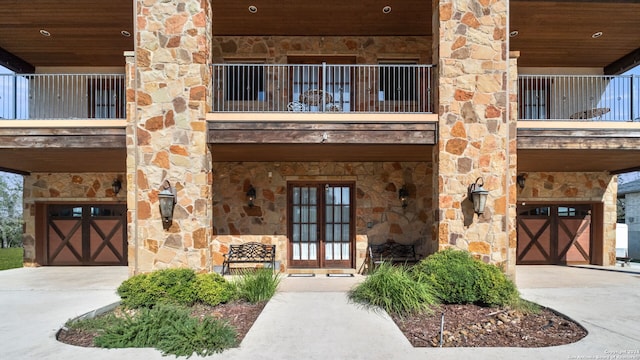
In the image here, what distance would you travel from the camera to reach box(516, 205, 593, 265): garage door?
1121cm

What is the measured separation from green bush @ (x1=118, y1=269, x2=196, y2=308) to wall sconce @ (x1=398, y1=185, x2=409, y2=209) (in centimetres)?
573

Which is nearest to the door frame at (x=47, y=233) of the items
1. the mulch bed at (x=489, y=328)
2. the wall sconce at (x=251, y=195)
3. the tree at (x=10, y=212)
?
the wall sconce at (x=251, y=195)

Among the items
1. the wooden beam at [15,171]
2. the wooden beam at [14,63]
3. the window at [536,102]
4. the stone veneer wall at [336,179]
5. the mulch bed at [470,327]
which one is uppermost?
the wooden beam at [14,63]

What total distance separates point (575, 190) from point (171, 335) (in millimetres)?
11448

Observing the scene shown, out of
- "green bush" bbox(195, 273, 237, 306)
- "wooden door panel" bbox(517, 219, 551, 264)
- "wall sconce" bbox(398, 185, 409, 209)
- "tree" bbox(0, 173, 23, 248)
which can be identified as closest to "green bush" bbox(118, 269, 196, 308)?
"green bush" bbox(195, 273, 237, 306)

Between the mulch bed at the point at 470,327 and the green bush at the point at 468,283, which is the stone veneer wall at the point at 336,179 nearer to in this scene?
the green bush at the point at 468,283

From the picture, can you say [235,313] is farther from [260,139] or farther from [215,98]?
[215,98]

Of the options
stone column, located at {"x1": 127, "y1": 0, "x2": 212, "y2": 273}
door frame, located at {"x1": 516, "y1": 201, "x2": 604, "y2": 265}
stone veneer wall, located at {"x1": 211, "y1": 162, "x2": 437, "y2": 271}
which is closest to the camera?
stone column, located at {"x1": 127, "y1": 0, "x2": 212, "y2": 273}

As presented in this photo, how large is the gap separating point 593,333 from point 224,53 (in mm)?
9876

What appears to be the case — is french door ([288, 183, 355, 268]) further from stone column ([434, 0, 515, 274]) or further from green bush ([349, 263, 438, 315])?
green bush ([349, 263, 438, 315])

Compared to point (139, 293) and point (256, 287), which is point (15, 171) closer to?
point (139, 293)

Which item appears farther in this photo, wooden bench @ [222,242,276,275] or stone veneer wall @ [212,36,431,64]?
stone veneer wall @ [212,36,431,64]

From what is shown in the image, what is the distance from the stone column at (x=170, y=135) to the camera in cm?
740

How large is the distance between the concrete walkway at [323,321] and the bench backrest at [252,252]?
119 cm
